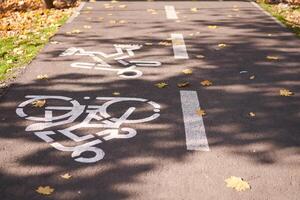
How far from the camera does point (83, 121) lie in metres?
5.03

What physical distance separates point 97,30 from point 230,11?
4211 millimetres

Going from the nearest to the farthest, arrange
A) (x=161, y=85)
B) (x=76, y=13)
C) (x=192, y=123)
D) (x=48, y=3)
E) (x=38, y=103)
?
(x=192, y=123), (x=38, y=103), (x=161, y=85), (x=76, y=13), (x=48, y=3)

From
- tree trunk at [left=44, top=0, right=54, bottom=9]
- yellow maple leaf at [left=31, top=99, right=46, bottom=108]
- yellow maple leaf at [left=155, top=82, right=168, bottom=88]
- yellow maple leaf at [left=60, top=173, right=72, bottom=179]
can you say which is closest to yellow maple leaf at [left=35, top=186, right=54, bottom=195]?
yellow maple leaf at [left=60, top=173, right=72, bottom=179]

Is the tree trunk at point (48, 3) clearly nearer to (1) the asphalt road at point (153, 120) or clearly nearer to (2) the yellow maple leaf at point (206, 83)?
(1) the asphalt road at point (153, 120)

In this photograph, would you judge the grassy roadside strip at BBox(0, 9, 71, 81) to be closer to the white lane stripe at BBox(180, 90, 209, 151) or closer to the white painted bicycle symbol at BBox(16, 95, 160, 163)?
the white painted bicycle symbol at BBox(16, 95, 160, 163)

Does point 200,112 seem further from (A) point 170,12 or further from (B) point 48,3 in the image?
(B) point 48,3

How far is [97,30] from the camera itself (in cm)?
932

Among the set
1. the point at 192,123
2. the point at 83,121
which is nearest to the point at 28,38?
the point at 83,121

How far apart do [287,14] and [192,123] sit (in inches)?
290

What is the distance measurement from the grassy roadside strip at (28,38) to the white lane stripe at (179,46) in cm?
268

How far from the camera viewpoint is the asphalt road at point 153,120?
3.94m

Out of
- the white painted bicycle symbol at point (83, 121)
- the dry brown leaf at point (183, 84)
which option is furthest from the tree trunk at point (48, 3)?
the dry brown leaf at point (183, 84)

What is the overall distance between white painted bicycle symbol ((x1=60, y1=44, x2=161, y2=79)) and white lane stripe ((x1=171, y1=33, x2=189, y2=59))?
1.94ft

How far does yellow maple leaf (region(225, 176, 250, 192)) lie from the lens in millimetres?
3860
